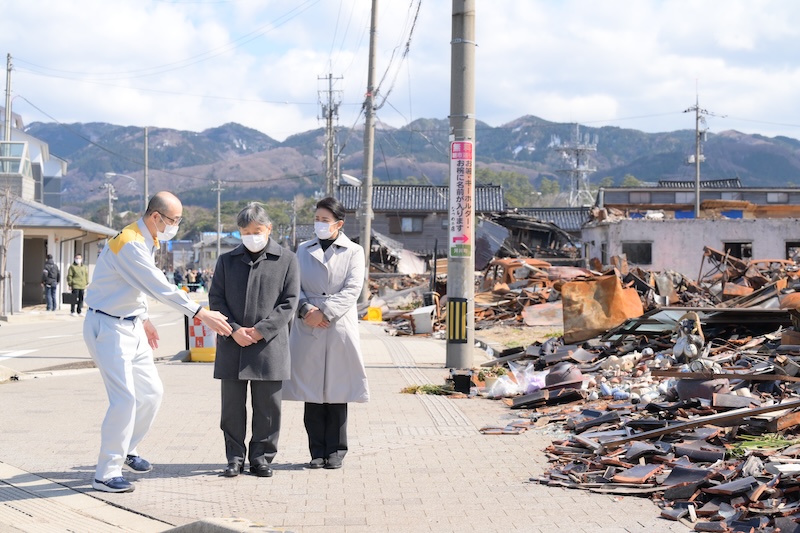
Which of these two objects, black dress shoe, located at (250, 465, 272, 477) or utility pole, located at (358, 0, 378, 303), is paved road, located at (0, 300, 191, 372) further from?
black dress shoe, located at (250, 465, 272, 477)

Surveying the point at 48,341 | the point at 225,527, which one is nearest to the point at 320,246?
the point at 225,527

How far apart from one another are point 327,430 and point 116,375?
5.47 ft

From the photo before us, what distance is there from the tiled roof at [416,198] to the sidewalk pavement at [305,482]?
170ft

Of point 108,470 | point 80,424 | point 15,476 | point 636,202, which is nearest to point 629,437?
point 108,470

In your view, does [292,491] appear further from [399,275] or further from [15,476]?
[399,275]

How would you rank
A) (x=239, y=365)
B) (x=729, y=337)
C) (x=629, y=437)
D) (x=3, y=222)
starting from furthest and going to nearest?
(x=3, y=222), (x=729, y=337), (x=629, y=437), (x=239, y=365)

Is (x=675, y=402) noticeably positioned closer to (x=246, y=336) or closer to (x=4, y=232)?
(x=246, y=336)

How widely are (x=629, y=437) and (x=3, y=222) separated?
90.4 feet

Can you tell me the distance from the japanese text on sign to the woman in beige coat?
279 inches

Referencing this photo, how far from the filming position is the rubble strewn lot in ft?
18.5

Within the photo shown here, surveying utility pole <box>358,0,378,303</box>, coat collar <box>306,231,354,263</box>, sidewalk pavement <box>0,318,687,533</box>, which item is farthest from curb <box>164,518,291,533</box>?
utility pole <box>358,0,378,303</box>

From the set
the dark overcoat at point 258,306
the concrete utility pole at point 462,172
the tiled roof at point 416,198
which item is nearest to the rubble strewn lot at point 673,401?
the concrete utility pole at point 462,172

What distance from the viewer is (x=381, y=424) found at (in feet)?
30.0

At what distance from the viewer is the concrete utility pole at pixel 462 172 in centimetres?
1412
